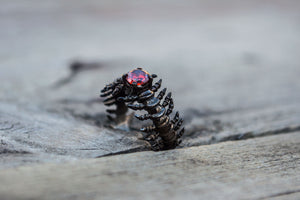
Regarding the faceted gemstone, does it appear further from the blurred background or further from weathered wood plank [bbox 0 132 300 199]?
the blurred background

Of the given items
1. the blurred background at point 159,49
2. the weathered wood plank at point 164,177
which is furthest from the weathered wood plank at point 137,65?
the weathered wood plank at point 164,177

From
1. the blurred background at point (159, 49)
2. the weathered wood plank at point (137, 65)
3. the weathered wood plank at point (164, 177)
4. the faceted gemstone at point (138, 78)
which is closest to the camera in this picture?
the weathered wood plank at point (164, 177)

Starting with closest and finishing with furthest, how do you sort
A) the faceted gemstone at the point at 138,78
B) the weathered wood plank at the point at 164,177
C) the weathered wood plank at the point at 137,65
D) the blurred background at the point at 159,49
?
the weathered wood plank at the point at 164,177 < the faceted gemstone at the point at 138,78 < the weathered wood plank at the point at 137,65 < the blurred background at the point at 159,49

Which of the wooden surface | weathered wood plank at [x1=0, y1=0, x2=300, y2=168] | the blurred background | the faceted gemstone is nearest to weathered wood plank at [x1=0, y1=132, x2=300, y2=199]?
the wooden surface

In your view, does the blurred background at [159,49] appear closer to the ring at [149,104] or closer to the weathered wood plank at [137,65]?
the weathered wood plank at [137,65]

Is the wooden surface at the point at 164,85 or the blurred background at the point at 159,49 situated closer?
the wooden surface at the point at 164,85

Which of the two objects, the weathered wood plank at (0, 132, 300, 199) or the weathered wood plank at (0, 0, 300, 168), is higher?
the weathered wood plank at (0, 0, 300, 168)

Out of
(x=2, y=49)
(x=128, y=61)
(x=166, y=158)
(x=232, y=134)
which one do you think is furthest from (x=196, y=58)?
(x=166, y=158)
